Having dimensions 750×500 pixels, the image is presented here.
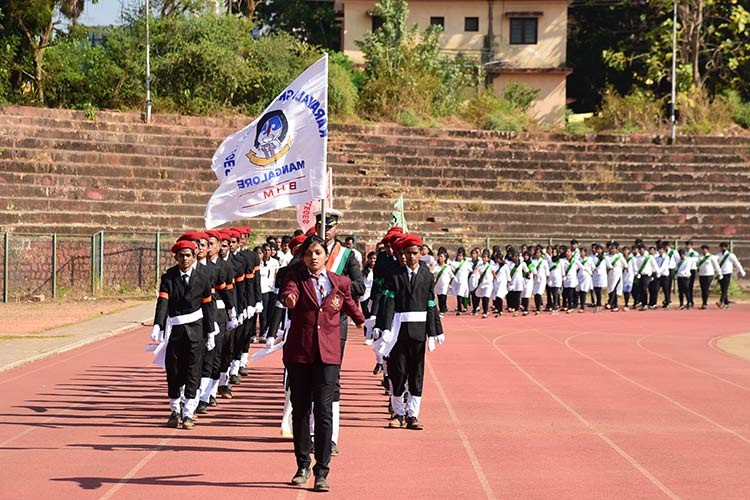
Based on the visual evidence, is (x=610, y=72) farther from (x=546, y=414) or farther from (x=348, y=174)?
(x=546, y=414)

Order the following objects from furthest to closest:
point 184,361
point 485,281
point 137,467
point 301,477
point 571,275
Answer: point 571,275 < point 485,281 < point 184,361 < point 137,467 < point 301,477

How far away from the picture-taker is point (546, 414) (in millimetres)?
13008

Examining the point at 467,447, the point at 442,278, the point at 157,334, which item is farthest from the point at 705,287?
the point at 157,334

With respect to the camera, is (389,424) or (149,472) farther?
(389,424)

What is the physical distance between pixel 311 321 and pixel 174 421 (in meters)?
3.22

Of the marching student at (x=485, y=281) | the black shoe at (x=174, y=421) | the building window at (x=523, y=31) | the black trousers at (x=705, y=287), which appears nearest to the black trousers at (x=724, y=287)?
the black trousers at (x=705, y=287)

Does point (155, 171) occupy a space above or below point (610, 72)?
below

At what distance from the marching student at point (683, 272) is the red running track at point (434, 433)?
13.9 metres

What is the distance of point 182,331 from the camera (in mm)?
11969

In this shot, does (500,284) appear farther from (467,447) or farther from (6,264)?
(467,447)

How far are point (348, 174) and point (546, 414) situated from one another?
27587 millimetres

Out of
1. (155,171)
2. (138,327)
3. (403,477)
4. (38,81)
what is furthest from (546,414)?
(38,81)

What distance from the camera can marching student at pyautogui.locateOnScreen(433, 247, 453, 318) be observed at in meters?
30.5

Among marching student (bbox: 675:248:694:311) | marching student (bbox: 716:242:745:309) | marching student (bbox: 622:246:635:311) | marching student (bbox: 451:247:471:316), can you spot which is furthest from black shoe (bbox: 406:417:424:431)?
marching student (bbox: 716:242:745:309)
